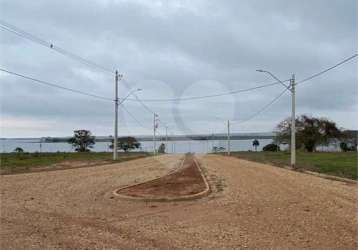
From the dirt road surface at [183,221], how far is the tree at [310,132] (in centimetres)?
8986

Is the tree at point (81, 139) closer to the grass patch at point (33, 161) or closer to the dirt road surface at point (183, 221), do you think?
the grass patch at point (33, 161)

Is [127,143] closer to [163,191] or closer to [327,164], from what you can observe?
[327,164]

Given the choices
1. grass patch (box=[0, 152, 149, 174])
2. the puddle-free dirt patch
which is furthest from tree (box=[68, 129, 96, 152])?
the puddle-free dirt patch

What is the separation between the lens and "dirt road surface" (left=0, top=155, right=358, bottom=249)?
31.5 feet

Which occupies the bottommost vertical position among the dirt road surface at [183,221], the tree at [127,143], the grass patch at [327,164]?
the dirt road surface at [183,221]

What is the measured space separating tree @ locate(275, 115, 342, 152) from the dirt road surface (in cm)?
8986

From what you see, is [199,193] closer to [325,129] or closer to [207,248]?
[207,248]

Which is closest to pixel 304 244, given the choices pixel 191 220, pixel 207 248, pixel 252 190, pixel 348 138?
pixel 207 248

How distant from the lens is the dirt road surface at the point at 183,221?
9602mm

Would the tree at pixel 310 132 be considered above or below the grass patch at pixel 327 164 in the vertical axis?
above

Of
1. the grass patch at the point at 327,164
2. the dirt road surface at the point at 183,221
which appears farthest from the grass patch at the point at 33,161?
the dirt road surface at the point at 183,221

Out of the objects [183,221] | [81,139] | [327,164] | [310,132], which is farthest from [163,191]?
[81,139]

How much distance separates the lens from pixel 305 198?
17.0 metres

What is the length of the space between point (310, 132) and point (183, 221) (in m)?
98.9
